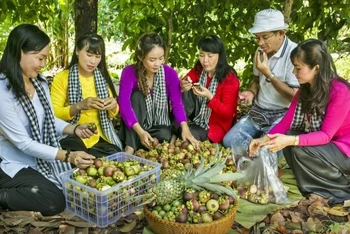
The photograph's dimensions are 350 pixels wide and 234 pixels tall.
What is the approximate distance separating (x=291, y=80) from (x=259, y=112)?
1.51 ft

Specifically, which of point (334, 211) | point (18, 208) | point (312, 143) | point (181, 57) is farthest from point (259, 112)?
point (18, 208)

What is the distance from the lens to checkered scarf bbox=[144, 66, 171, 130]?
3.93m

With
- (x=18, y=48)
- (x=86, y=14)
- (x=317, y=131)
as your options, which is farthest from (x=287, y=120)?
(x=86, y=14)

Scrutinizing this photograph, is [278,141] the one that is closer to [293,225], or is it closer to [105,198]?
[293,225]

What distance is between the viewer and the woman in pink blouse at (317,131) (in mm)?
3098

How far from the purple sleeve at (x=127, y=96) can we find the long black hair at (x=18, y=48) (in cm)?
110

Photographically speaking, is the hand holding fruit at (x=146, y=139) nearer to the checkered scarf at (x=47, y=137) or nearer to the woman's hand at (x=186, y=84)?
the woman's hand at (x=186, y=84)

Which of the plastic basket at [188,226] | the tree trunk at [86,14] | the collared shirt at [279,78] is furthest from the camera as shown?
the tree trunk at [86,14]

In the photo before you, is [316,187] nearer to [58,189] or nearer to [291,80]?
[291,80]

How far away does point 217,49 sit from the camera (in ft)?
12.5

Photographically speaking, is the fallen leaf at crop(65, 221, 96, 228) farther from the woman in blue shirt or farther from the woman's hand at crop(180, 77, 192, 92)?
the woman's hand at crop(180, 77, 192, 92)

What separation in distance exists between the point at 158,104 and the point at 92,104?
760 mm

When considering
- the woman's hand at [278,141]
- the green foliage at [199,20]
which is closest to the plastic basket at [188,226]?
the woman's hand at [278,141]

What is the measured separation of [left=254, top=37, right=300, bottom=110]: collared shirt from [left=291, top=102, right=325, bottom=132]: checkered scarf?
1.46 feet
